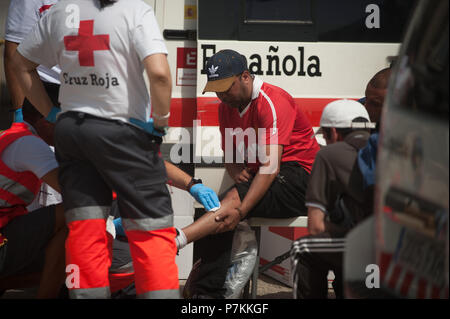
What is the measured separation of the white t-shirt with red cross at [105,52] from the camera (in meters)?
2.32

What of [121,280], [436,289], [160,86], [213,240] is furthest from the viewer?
[213,240]

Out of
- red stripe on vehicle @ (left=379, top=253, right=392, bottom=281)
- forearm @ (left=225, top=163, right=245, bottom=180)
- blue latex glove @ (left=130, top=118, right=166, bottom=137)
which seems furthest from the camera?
forearm @ (left=225, top=163, right=245, bottom=180)

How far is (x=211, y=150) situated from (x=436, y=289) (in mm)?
2323

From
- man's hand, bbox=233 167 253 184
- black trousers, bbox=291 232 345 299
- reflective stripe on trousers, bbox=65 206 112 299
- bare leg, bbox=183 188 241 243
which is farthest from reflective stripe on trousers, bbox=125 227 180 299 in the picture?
man's hand, bbox=233 167 253 184

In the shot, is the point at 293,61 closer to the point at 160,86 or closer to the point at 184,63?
the point at 184,63

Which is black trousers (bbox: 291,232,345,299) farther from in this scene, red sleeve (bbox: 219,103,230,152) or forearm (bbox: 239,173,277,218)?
red sleeve (bbox: 219,103,230,152)

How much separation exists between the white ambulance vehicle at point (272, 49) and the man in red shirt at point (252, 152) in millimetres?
233

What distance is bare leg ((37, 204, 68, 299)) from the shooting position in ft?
8.91

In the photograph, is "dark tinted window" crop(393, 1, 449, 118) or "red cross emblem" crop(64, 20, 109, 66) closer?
"dark tinted window" crop(393, 1, 449, 118)

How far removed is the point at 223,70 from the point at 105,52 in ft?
3.34

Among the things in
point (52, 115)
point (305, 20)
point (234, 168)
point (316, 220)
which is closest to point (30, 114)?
point (52, 115)

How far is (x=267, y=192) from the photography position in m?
3.19

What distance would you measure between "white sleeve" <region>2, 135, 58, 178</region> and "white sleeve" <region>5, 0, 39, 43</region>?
3.02 ft
